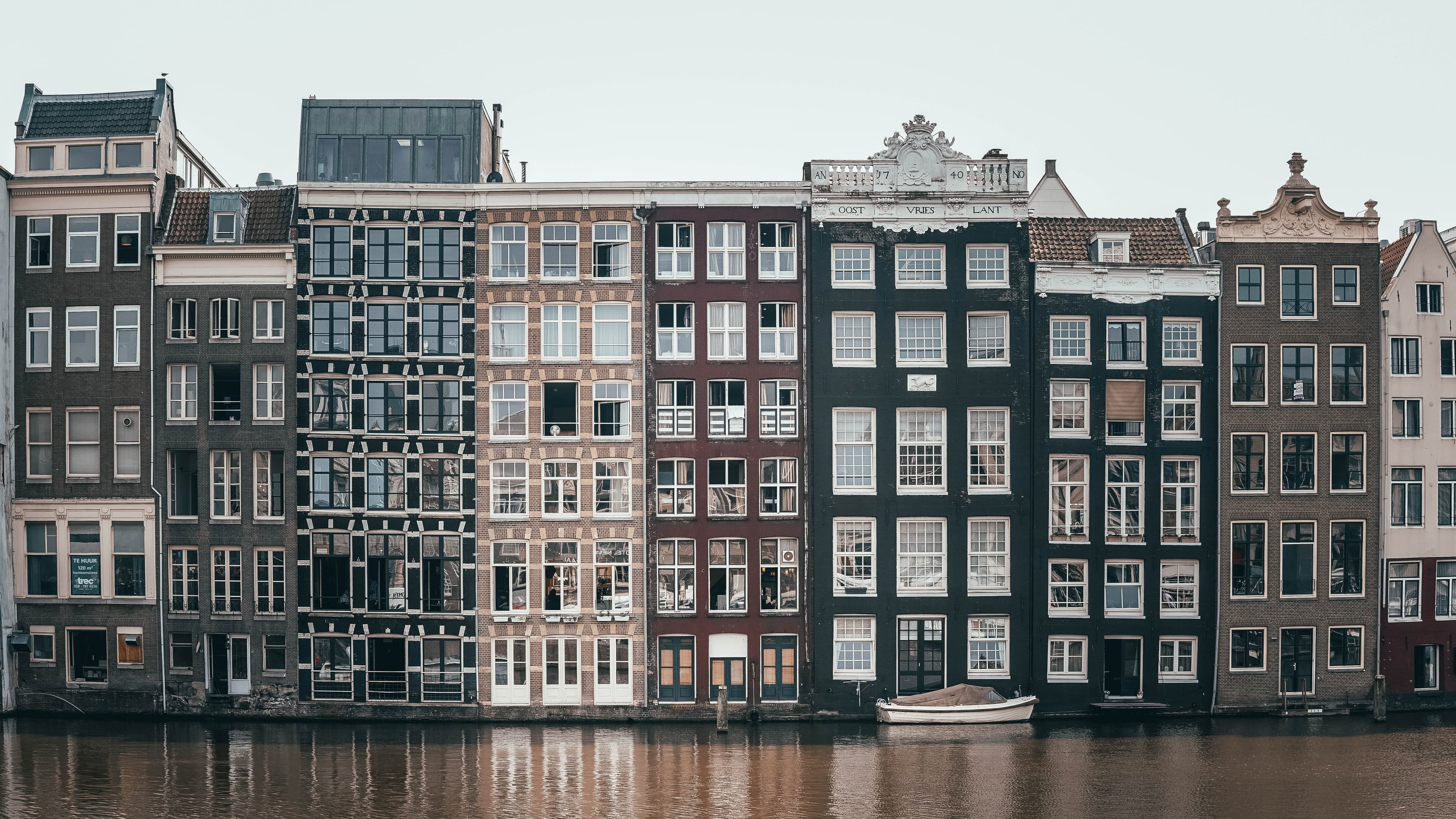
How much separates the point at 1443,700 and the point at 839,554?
26.1 metres

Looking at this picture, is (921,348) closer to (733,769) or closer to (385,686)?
(733,769)

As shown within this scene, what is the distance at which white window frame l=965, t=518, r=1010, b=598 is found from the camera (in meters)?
53.6

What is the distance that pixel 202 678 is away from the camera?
2084 inches

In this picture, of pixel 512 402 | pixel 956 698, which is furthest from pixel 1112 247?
pixel 512 402

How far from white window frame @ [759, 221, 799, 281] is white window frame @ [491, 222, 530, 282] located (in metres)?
9.55

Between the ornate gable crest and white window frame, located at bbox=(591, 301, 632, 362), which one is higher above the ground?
Answer: the ornate gable crest

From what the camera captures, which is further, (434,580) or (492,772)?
(434,580)

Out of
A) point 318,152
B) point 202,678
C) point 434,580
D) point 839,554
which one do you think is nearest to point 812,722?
point 839,554

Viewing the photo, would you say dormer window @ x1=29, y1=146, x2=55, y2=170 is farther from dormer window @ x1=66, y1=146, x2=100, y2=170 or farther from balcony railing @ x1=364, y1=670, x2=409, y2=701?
balcony railing @ x1=364, y1=670, x2=409, y2=701

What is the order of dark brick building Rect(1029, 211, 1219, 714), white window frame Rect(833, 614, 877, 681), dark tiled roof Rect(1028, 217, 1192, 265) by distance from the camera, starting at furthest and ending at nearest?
dark tiled roof Rect(1028, 217, 1192, 265), dark brick building Rect(1029, 211, 1219, 714), white window frame Rect(833, 614, 877, 681)

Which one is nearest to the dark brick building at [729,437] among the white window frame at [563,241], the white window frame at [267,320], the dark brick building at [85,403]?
the white window frame at [563,241]

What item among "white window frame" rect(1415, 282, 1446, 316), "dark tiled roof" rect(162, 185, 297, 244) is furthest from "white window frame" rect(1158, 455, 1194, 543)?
"dark tiled roof" rect(162, 185, 297, 244)

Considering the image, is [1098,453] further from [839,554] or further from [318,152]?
[318,152]

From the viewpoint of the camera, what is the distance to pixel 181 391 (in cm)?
5366
